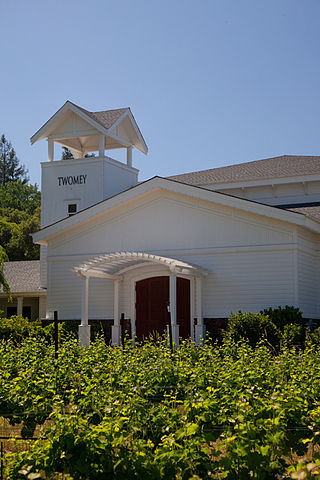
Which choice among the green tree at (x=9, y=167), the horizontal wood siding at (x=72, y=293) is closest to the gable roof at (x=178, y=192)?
the horizontal wood siding at (x=72, y=293)

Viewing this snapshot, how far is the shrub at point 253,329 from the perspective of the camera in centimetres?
1700

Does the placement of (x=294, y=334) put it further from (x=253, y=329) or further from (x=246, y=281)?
(x=246, y=281)

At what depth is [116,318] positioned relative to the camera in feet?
66.9

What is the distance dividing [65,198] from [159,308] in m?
8.41

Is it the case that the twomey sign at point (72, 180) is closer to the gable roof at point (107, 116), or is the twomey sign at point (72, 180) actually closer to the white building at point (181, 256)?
the gable roof at point (107, 116)

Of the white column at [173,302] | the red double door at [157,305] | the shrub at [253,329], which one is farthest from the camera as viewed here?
the red double door at [157,305]

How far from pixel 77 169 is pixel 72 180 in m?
0.52

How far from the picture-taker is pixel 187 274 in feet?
61.1

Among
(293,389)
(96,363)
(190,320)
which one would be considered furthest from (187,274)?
(293,389)

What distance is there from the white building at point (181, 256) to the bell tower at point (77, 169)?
482cm

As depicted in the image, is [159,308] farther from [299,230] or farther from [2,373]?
[2,373]

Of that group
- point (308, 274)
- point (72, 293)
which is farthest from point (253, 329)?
point (72, 293)

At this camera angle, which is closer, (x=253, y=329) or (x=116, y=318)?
(x=253, y=329)

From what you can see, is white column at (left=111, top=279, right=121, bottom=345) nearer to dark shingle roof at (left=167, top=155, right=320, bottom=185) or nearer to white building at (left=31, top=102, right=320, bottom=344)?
white building at (left=31, top=102, right=320, bottom=344)
